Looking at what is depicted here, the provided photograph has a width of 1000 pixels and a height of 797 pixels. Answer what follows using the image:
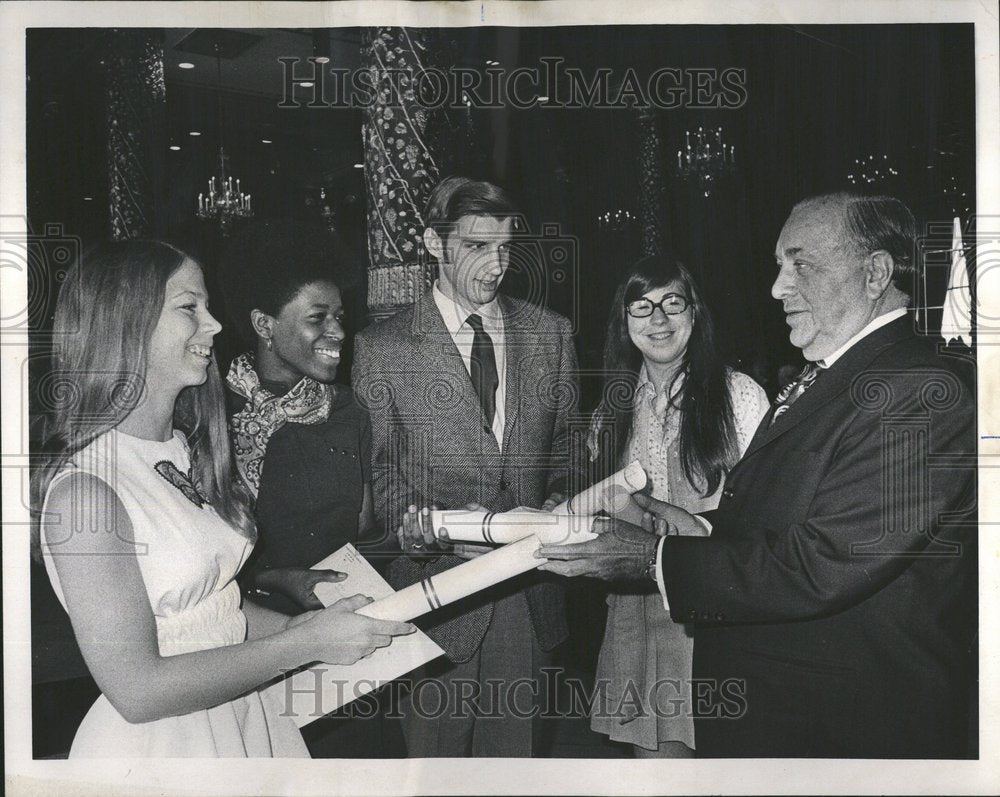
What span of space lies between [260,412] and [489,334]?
2.27ft

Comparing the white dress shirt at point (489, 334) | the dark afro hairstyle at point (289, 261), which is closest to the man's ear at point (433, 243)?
the white dress shirt at point (489, 334)

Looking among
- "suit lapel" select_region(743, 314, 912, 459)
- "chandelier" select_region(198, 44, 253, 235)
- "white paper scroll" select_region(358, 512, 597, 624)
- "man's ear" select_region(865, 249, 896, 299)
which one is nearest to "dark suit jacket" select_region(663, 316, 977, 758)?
"suit lapel" select_region(743, 314, 912, 459)

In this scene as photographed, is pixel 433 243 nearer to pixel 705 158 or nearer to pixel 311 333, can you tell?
pixel 311 333

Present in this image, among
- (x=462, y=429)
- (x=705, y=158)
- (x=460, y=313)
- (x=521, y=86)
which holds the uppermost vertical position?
(x=521, y=86)

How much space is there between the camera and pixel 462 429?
9.07ft

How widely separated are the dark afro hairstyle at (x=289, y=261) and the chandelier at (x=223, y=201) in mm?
49

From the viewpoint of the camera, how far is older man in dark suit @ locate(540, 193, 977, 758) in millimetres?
2689

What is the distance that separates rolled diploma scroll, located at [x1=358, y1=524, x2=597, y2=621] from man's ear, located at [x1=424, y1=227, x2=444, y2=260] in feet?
2.73

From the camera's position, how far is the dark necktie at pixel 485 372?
277 cm

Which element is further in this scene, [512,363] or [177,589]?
[512,363]

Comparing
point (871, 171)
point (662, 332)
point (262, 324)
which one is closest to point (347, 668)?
point (262, 324)

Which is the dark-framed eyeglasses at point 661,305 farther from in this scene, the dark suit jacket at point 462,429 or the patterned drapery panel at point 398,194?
the patterned drapery panel at point 398,194

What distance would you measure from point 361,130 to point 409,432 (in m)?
0.88

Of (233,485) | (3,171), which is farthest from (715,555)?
(3,171)
